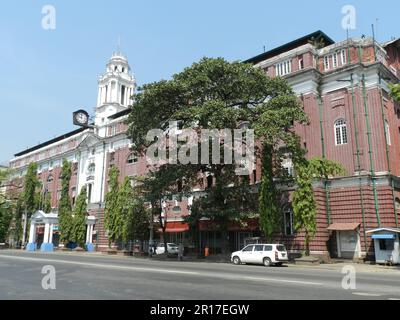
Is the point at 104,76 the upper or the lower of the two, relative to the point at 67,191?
upper

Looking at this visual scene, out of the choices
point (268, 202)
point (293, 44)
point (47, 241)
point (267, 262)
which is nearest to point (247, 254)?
point (267, 262)

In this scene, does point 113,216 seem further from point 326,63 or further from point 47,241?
point 326,63

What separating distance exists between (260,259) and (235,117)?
10091 millimetres

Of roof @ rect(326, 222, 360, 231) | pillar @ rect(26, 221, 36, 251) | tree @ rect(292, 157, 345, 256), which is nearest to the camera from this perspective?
tree @ rect(292, 157, 345, 256)

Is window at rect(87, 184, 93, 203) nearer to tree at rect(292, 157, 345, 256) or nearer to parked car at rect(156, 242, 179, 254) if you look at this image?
parked car at rect(156, 242, 179, 254)

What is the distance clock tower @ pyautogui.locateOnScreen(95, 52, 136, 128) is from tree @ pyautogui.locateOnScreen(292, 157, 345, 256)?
38.9m

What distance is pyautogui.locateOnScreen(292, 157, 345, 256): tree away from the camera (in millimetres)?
29750

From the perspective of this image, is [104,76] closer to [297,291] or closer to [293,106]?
[293,106]

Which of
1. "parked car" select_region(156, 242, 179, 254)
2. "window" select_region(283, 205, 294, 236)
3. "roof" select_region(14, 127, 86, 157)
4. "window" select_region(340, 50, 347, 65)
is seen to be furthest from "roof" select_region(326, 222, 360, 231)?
"roof" select_region(14, 127, 86, 157)

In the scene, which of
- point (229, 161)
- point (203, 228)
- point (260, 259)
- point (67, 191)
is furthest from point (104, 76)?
point (260, 259)

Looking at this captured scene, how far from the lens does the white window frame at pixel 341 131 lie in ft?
111

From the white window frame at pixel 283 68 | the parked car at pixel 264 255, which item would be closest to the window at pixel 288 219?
the parked car at pixel 264 255

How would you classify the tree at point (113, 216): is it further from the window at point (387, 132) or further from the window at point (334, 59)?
the window at point (387, 132)
